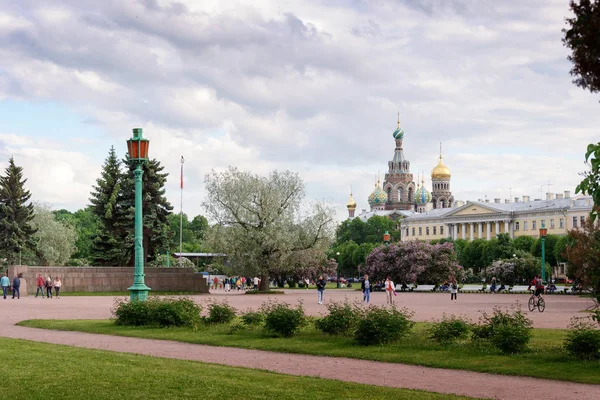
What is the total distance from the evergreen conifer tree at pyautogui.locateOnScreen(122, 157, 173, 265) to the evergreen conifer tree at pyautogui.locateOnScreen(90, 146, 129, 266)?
44 cm

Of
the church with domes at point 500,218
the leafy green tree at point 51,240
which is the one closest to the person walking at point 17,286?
the leafy green tree at point 51,240

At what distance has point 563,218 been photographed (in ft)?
476

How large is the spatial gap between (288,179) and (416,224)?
386 ft

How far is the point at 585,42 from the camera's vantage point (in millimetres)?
8109

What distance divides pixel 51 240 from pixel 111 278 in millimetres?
23826

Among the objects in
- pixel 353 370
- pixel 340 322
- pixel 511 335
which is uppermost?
pixel 340 322

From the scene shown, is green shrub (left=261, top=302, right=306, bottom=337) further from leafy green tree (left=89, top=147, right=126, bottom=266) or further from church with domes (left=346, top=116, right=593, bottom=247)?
church with domes (left=346, top=116, right=593, bottom=247)

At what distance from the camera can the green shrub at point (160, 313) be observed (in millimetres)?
24844

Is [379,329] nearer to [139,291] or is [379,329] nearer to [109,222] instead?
[139,291]

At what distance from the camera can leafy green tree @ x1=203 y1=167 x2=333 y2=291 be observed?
205 ft

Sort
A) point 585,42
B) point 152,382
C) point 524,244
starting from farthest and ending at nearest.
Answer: point 524,244 < point 152,382 < point 585,42

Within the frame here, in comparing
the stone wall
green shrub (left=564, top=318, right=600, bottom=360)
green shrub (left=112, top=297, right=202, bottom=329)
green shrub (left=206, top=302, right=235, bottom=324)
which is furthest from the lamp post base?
the stone wall

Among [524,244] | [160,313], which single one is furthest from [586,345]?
[524,244]

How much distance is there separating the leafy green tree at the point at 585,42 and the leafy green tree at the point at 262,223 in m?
53.6
